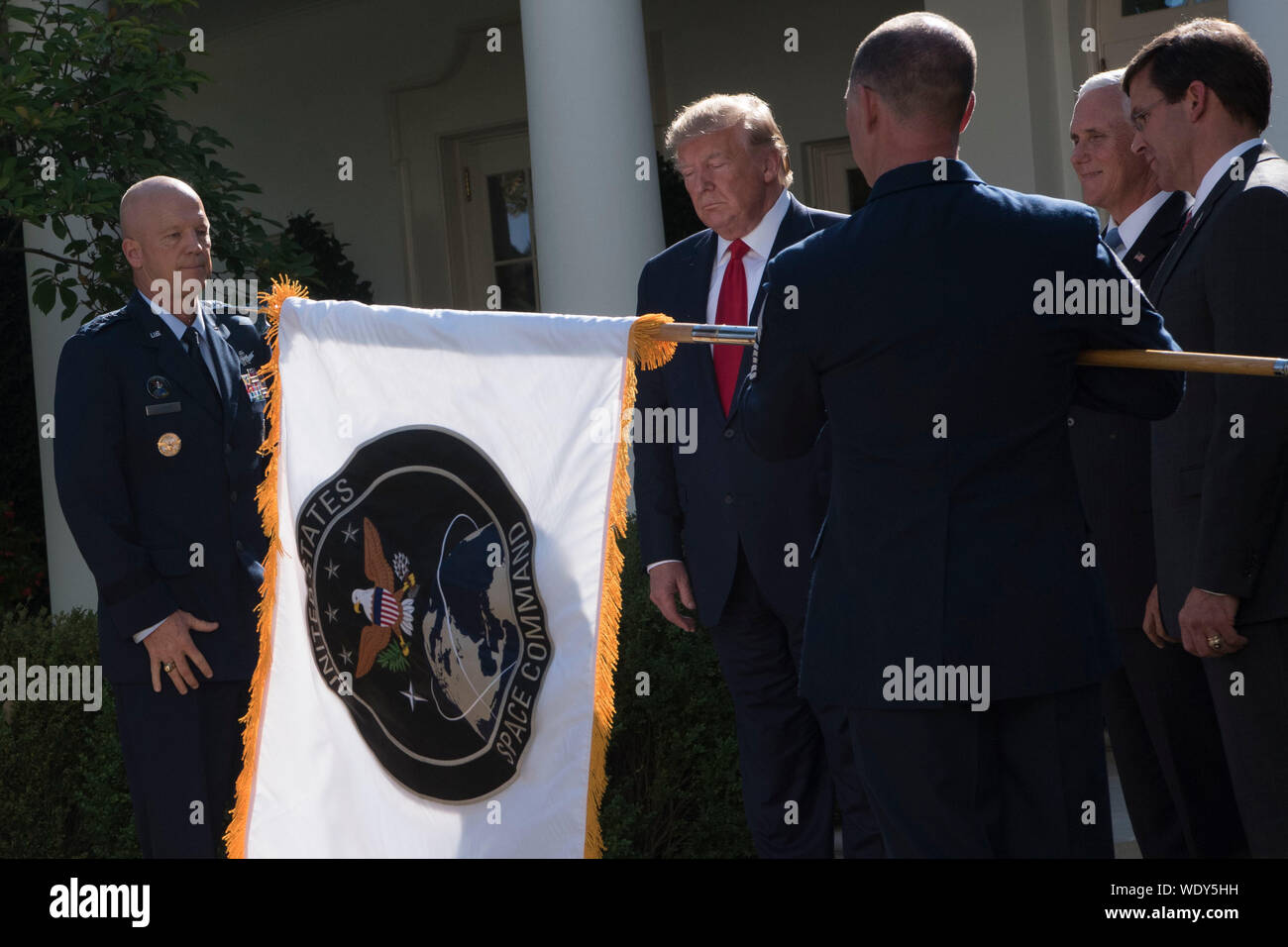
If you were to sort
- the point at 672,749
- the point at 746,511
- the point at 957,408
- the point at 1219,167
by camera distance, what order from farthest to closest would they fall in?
the point at 672,749 < the point at 746,511 < the point at 1219,167 < the point at 957,408

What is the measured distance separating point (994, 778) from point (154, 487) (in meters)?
2.37

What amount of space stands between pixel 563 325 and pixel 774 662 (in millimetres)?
1035

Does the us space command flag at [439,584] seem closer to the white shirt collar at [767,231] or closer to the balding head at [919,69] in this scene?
the white shirt collar at [767,231]

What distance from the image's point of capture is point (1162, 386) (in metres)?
2.59

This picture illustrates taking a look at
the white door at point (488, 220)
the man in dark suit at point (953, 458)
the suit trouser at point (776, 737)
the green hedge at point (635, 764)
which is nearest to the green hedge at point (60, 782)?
the green hedge at point (635, 764)

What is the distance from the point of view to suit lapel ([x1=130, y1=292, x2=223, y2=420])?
3.87 m

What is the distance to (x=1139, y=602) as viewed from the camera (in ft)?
11.5

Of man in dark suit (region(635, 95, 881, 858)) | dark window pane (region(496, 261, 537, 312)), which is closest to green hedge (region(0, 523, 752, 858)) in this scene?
man in dark suit (region(635, 95, 881, 858))

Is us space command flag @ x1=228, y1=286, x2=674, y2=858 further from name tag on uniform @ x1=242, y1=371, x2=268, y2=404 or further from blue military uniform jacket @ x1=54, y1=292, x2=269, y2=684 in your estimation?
name tag on uniform @ x1=242, y1=371, x2=268, y2=404

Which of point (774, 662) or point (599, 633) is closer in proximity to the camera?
point (599, 633)

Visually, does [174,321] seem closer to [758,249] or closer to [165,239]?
[165,239]

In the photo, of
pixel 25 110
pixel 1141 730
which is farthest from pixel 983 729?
pixel 25 110

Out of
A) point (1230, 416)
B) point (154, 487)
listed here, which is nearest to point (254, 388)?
point (154, 487)

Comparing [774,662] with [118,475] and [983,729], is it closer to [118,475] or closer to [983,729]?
[983,729]
